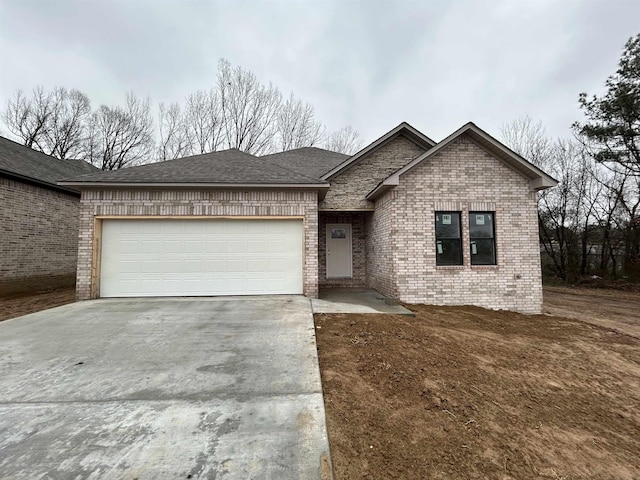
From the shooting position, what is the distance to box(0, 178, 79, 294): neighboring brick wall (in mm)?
10070

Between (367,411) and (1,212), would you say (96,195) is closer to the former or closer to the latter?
(1,212)

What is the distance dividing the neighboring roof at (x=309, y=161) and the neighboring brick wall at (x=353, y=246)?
6.07 feet

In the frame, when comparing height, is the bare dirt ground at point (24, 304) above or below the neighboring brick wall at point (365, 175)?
below

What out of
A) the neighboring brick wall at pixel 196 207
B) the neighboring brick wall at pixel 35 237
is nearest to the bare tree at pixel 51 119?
the neighboring brick wall at pixel 35 237

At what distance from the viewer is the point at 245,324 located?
5.42 metres

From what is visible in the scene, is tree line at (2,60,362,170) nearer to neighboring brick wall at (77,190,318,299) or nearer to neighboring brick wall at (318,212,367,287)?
neighboring brick wall at (318,212,367,287)

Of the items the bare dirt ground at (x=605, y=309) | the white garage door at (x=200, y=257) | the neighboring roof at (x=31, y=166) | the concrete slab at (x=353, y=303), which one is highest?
the neighboring roof at (x=31, y=166)

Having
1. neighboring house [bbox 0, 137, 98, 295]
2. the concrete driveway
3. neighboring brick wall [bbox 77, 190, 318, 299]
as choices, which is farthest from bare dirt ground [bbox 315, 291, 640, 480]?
neighboring house [bbox 0, 137, 98, 295]

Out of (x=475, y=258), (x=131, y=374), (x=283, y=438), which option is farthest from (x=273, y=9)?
(x=283, y=438)

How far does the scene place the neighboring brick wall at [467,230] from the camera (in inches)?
305

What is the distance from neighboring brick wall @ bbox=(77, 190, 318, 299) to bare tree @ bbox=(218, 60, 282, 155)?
15085 millimetres

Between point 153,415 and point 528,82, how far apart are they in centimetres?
2010

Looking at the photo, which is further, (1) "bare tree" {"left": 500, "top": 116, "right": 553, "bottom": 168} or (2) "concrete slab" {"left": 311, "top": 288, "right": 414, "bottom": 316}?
(1) "bare tree" {"left": 500, "top": 116, "right": 553, "bottom": 168}

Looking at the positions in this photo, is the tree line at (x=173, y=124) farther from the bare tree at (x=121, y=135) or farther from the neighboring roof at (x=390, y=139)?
the neighboring roof at (x=390, y=139)
